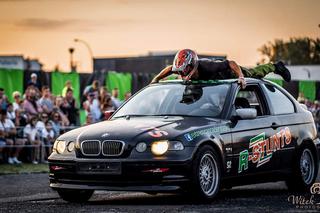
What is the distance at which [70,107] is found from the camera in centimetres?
2227

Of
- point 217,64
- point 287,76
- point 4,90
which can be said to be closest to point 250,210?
point 217,64

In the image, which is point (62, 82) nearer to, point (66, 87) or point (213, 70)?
point (66, 87)

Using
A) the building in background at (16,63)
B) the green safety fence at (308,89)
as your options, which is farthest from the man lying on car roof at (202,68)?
the building in background at (16,63)

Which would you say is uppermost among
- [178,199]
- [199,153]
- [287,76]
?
[287,76]

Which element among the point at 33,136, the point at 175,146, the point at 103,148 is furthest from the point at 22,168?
the point at 175,146

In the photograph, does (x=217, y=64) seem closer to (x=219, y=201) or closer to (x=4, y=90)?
(x=219, y=201)

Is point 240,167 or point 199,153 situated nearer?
point 199,153

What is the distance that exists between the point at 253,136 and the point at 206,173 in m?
1.27

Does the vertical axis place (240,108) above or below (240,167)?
above

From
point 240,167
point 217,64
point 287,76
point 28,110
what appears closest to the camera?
point 240,167

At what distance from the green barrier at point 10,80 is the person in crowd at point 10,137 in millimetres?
2138

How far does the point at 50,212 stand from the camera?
31.6 ft

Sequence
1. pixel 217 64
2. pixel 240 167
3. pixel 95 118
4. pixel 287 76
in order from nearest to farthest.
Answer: pixel 240 167 < pixel 217 64 < pixel 287 76 < pixel 95 118

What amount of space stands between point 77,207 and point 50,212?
0.62m
